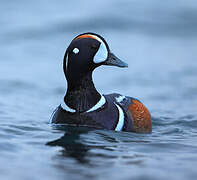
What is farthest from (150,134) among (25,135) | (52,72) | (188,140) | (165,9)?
(165,9)

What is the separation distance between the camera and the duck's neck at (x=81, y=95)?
333 inches

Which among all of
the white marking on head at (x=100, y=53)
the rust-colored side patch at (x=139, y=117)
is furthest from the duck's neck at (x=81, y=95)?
the rust-colored side patch at (x=139, y=117)

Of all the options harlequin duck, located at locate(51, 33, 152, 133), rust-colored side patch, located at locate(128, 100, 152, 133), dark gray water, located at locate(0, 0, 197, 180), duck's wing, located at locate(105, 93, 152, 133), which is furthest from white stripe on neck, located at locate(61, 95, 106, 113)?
rust-colored side patch, located at locate(128, 100, 152, 133)

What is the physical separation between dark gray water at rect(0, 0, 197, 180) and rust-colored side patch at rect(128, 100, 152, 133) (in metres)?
0.18

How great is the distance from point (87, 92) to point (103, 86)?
553 cm

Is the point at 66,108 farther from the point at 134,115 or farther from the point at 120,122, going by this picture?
the point at 134,115

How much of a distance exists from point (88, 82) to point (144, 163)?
2074 mm

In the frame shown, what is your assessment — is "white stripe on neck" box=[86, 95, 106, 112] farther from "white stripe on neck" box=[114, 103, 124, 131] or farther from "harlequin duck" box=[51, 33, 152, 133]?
"white stripe on neck" box=[114, 103, 124, 131]

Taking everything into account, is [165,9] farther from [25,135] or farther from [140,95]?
[25,135]

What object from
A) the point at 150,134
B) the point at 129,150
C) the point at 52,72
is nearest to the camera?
the point at 129,150

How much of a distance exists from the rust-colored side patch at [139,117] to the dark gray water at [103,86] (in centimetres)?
18

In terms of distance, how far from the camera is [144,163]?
266 inches

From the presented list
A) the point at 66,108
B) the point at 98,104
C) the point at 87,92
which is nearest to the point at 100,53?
the point at 87,92

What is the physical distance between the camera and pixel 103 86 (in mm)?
14031
